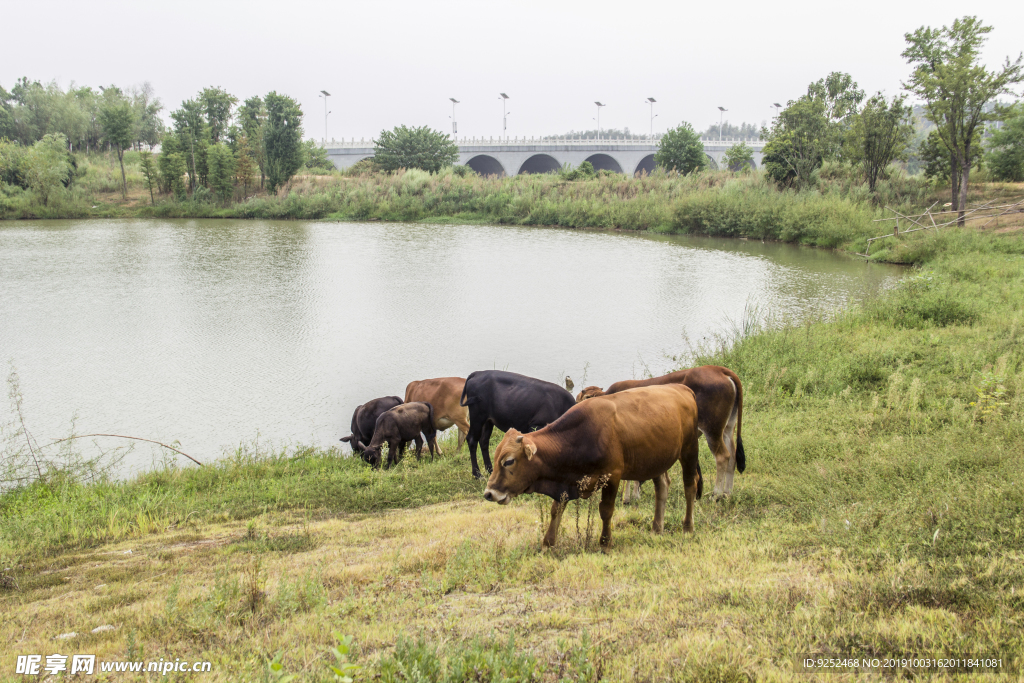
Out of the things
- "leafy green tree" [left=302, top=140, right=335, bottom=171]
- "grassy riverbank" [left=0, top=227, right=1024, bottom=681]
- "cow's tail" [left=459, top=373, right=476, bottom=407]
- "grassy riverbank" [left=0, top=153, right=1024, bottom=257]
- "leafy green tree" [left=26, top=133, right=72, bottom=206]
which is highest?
"leafy green tree" [left=302, top=140, right=335, bottom=171]

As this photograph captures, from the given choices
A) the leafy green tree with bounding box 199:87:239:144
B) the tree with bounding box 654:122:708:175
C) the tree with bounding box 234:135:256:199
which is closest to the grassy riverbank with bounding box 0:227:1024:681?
the tree with bounding box 654:122:708:175

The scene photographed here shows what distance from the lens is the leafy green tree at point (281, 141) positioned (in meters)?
52.2

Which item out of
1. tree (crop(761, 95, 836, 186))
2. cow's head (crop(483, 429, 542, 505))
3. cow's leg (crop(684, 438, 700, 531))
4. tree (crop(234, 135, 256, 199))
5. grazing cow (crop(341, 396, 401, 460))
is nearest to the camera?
cow's head (crop(483, 429, 542, 505))

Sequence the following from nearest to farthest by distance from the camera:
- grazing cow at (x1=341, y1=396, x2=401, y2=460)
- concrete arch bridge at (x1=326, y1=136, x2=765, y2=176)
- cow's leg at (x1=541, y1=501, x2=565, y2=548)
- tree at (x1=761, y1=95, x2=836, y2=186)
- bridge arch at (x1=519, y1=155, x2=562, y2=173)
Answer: cow's leg at (x1=541, y1=501, x2=565, y2=548)
grazing cow at (x1=341, y1=396, x2=401, y2=460)
tree at (x1=761, y1=95, x2=836, y2=186)
concrete arch bridge at (x1=326, y1=136, x2=765, y2=176)
bridge arch at (x1=519, y1=155, x2=562, y2=173)

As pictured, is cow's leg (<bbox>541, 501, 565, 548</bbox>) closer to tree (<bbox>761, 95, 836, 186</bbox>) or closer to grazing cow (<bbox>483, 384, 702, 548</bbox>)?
grazing cow (<bbox>483, 384, 702, 548</bbox>)

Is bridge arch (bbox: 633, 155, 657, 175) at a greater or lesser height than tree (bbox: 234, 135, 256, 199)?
greater

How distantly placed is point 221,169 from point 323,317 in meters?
40.9

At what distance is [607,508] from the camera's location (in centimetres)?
523

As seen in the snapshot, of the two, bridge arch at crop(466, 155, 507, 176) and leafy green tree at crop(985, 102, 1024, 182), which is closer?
leafy green tree at crop(985, 102, 1024, 182)

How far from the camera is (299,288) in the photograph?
71.5 feet

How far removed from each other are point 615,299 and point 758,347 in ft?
27.7

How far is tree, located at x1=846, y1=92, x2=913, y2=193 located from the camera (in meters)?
34.7

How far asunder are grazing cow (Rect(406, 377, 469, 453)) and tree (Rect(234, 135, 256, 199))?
1980 inches

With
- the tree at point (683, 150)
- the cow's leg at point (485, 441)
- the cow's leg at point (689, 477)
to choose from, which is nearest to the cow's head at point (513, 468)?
the cow's leg at point (689, 477)
